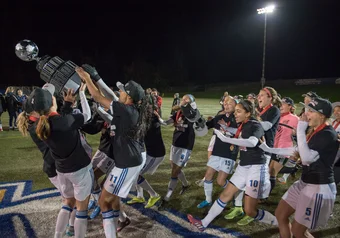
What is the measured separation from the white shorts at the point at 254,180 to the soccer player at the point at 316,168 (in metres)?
0.71

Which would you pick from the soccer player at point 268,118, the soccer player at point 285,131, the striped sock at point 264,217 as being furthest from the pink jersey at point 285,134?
the striped sock at point 264,217

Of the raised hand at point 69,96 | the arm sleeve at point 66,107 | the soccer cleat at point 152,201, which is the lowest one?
the soccer cleat at point 152,201

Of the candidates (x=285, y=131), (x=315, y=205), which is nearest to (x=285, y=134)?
(x=285, y=131)

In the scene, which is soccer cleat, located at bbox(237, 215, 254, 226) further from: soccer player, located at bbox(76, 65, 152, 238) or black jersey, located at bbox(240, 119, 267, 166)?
soccer player, located at bbox(76, 65, 152, 238)

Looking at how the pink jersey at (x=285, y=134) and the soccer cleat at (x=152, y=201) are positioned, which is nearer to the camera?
the soccer cleat at (x=152, y=201)

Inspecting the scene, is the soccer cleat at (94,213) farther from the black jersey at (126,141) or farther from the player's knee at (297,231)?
the player's knee at (297,231)

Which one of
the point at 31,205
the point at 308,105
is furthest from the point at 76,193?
the point at 308,105

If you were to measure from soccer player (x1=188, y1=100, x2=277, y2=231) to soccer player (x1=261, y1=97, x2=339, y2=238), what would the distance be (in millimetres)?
724

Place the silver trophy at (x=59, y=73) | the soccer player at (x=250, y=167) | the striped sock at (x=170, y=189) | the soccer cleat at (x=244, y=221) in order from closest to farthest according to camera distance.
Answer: the silver trophy at (x=59, y=73), the soccer player at (x=250, y=167), the soccer cleat at (x=244, y=221), the striped sock at (x=170, y=189)

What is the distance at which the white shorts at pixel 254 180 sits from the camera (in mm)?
4074

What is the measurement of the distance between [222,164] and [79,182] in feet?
8.48

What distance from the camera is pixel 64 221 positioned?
3836 millimetres

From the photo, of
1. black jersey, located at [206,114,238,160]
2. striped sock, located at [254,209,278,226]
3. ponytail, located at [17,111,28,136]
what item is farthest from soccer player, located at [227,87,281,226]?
ponytail, located at [17,111,28,136]

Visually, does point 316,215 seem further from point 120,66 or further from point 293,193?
point 120,66
